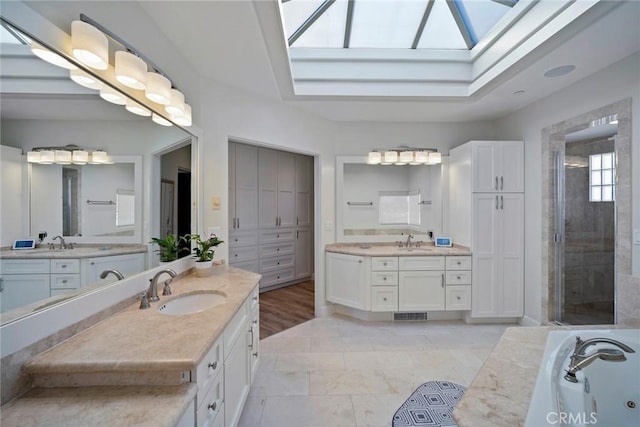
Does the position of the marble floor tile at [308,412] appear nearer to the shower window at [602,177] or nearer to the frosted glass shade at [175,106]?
the frosted glass shade at [175,106]

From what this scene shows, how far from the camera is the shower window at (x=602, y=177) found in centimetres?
251

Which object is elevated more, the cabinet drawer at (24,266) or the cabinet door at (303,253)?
the cabinet drawer at (24,266)

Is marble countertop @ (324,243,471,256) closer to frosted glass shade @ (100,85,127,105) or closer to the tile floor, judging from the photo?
the tile floor

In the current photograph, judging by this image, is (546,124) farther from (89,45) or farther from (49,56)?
(49,56)

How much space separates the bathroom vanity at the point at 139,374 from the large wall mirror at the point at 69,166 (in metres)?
0.23

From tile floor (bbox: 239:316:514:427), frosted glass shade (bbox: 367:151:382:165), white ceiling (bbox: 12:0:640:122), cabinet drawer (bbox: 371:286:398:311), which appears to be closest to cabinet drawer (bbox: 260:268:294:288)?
tile floor (bbox: 239:316:514:427)

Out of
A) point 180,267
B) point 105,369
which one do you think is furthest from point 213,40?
point 105,369

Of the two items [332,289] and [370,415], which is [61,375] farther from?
[332,289]

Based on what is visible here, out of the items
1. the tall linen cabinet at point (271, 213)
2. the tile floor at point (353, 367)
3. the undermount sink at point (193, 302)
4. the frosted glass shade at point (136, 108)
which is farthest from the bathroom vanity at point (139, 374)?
the tall linen cabinet at point (271, 213)

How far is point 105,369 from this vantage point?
2.94 ft

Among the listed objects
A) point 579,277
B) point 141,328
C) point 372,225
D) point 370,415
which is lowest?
point 370,415

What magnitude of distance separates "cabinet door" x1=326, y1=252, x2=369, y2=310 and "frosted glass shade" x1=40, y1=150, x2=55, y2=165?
2768mm

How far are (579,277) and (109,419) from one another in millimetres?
3981

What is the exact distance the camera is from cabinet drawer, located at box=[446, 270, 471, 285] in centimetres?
319
